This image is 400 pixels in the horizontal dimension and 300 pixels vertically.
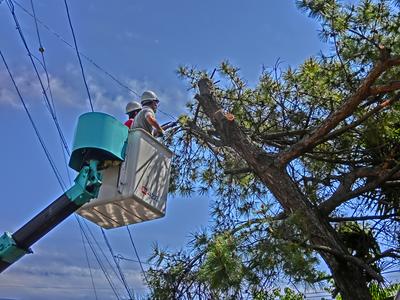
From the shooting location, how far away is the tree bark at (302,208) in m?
4.12

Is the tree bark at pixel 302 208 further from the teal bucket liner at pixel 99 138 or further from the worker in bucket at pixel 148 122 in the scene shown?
the teal bucket liner at pixel 99 138

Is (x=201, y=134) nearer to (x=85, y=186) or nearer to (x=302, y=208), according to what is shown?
(x=302, y=208)

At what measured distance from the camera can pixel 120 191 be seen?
3.29 metres

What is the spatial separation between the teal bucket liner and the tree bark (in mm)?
1517

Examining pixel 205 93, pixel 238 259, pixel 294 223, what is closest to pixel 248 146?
pixel 205 93

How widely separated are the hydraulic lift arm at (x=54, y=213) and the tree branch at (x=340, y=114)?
1.98 m

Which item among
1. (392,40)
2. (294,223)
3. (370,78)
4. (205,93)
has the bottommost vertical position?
(294,223)

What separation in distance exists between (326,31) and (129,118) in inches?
79.7

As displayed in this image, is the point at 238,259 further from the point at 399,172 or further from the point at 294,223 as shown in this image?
the point at 399,172

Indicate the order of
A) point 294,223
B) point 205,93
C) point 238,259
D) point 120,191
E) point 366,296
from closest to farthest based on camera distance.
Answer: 1. point 120,191
2. point 238,259
3. point 294,223
4. point 366,296
5. point 205,93

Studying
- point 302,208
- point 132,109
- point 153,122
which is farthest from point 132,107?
point 302,208

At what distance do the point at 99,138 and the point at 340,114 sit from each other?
211 centimetres

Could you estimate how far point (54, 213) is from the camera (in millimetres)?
3348

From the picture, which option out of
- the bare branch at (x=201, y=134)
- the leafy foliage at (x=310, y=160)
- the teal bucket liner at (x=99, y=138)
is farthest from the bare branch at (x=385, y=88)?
the teal bucket liner at (x=99, y=138)
